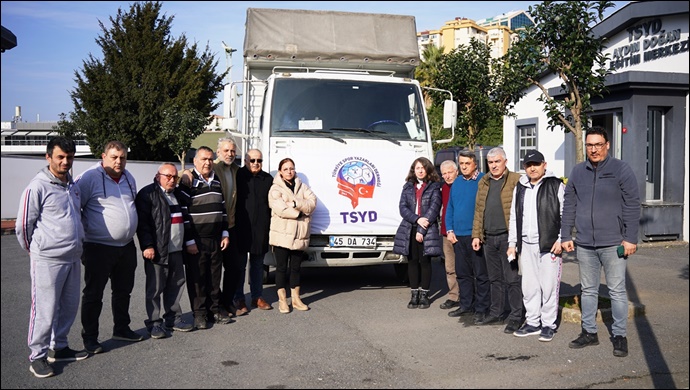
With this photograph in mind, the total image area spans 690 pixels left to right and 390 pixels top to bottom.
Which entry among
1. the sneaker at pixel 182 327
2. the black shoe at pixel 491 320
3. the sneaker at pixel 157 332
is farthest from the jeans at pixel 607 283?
the sneaker at pixel 157 332

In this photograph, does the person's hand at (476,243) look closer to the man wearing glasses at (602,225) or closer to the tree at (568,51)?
the man wearing glasses at (602,225)

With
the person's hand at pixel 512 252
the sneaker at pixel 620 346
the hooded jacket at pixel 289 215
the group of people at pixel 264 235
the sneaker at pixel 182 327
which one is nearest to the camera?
the group of people at pixel 264 235

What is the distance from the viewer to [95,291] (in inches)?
252

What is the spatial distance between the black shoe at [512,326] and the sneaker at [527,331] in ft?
0.34

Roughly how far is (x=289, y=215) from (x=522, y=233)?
273 centimetres

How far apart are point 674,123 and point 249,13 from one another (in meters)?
9.72

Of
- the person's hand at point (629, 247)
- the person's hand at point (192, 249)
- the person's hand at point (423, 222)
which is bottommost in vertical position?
the person's hand at point (192, 249)

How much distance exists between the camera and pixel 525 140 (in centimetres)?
1988

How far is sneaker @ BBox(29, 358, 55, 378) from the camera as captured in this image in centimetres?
555

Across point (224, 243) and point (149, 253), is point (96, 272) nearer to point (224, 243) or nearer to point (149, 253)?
point (149, 253)

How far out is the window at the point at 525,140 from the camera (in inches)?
763

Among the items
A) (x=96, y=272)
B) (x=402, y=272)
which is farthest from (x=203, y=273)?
(x=402, y=272)

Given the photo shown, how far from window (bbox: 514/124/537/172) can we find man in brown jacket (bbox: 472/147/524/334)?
490 inches

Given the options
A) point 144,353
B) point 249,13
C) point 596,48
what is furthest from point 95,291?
point 596,48
